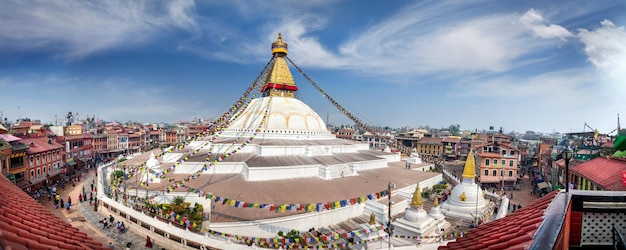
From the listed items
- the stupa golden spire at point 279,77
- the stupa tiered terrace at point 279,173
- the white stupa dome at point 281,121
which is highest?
the stupa golden spire at point 279,77

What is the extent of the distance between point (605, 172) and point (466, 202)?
5.99 metres

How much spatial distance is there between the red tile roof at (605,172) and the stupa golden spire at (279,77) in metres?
22.4

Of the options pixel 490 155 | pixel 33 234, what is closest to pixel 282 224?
pixel 33 234

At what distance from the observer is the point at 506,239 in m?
3.21

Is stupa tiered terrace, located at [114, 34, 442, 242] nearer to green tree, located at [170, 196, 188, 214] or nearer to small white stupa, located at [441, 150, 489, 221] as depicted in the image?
green tree, located at [170, 196, 188, 214]

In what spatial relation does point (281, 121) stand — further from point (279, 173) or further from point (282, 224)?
point (282, 224)

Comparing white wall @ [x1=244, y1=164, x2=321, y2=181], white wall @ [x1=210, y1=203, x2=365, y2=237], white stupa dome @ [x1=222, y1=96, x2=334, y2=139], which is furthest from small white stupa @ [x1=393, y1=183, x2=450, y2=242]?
white stupa dome @ [x1=222, y1=96, x2=334, y2=139]

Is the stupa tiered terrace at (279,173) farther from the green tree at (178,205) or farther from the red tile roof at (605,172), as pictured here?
the red tile roof at (605,172)

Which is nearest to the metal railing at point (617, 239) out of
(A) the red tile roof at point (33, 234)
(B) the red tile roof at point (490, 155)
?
(A) the red tile roof at point (33, 234)

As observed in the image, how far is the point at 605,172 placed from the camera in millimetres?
12773

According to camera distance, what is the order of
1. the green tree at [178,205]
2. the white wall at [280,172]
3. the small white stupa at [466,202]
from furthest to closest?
the white wall at [280,172] → the small white stupa at [466,202] → the green tree at [178,205]

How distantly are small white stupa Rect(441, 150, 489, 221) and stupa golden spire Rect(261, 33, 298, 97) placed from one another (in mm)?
18053

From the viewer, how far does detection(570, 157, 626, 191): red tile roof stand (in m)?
10.9

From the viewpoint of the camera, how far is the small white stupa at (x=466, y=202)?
1455 cm
